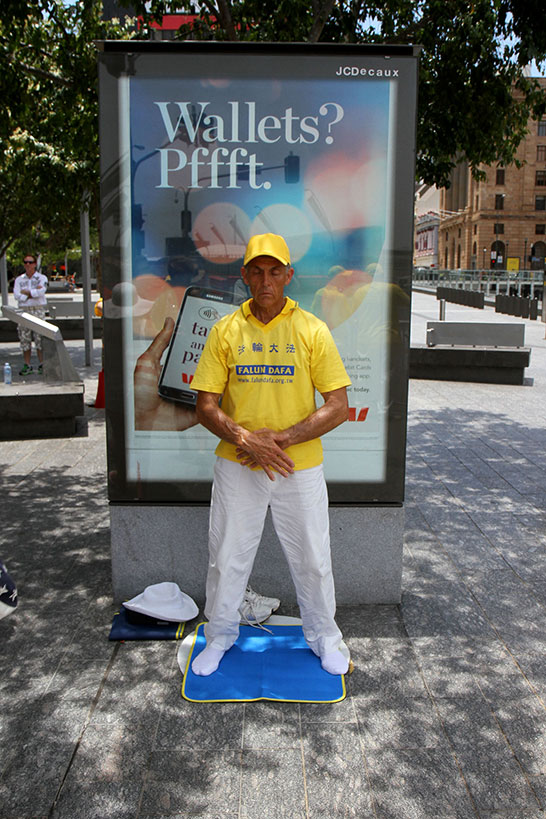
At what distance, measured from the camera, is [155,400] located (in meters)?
4.11

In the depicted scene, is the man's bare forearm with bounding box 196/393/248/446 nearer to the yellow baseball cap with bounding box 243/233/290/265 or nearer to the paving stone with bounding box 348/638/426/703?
the yellow baseball cap with bounding box 243/233/290/265

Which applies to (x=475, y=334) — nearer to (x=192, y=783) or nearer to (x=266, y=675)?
(x=266, y=675)

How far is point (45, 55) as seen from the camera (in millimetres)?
9812

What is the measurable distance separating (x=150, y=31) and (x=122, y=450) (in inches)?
271

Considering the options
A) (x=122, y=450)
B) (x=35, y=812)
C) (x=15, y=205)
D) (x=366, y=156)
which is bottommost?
(x=35, y=812)

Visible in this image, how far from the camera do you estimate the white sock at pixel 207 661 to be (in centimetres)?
350

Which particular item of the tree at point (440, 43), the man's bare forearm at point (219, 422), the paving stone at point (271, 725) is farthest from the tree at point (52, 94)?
the paving stone at point (271, 725)

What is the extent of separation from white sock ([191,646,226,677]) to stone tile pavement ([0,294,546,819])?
0.12 metres

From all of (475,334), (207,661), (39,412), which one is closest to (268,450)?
(207,661)

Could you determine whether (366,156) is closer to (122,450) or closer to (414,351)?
(122,450)

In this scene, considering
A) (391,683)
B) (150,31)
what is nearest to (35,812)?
(391,683)

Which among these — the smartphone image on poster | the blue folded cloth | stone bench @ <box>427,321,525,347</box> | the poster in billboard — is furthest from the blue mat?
stone bench @ <box>427,321,525,347</box>

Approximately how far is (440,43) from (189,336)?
6097mm

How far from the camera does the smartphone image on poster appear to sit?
13.2 ft
